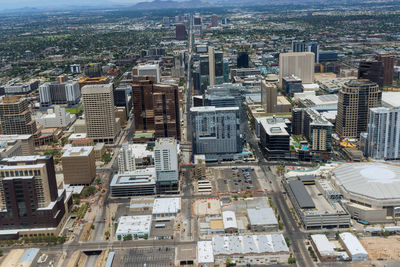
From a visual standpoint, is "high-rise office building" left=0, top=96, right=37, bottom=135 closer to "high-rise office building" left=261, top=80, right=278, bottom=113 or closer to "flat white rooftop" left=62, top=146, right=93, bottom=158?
"flat white rooftop" left=62, top=146, right=93, bottom=158

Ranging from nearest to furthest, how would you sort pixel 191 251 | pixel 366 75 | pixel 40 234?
pixel 191 251, pixel 40 234, pixel 366 75

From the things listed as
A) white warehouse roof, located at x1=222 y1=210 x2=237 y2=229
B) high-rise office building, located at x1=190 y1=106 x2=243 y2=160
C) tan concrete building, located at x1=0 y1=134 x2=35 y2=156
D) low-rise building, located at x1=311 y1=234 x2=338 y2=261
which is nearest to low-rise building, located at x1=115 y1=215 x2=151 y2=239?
white warehouse roof, located at x1=222 y1=210 x2=237 y2=229

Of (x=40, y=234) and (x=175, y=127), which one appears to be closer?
(x=40, y=234)

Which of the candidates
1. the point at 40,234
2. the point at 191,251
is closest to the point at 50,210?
the point at 40,234

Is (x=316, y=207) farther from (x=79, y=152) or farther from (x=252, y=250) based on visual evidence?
(x=79, y=152)

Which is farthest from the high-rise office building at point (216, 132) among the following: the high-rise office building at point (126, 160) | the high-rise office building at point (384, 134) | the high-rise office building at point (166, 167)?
the high-rise office building at point (384, 134)

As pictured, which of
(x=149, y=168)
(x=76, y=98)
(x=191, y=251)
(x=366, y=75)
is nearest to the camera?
(x=191, y=251)

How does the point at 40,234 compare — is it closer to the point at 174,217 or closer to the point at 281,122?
the point at 174,217

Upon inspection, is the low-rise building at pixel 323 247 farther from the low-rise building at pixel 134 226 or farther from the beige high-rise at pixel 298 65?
the beige high-rise at pixel 298 65
